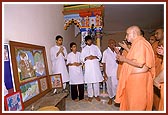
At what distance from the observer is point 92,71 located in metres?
3.75

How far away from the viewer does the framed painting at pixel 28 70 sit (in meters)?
2.07

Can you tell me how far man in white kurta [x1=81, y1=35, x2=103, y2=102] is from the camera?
3734 mm

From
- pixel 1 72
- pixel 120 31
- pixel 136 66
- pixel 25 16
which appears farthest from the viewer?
pixel 120 31

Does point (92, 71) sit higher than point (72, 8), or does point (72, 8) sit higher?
point (72, 8)

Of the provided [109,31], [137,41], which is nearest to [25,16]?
[137,41]

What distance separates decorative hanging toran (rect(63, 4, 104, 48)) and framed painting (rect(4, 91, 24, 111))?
2.60 metres

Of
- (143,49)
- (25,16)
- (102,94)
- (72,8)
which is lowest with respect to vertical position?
(102,94)

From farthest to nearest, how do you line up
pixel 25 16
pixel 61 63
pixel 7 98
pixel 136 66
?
pixel 61 63, pixel 25 16, pixel 136 66, pixel 7 98

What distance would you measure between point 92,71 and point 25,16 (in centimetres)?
176

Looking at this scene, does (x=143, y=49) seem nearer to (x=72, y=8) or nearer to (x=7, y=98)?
(x=7, y=98)

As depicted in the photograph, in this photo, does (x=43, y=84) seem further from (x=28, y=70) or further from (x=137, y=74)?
(x=137, y=74)

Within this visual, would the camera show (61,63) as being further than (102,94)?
No

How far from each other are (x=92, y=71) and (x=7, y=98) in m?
2.24

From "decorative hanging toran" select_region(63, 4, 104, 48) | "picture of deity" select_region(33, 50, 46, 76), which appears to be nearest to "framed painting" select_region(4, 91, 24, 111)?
"picture of deity" select_region(33, 50, 46, 76)
